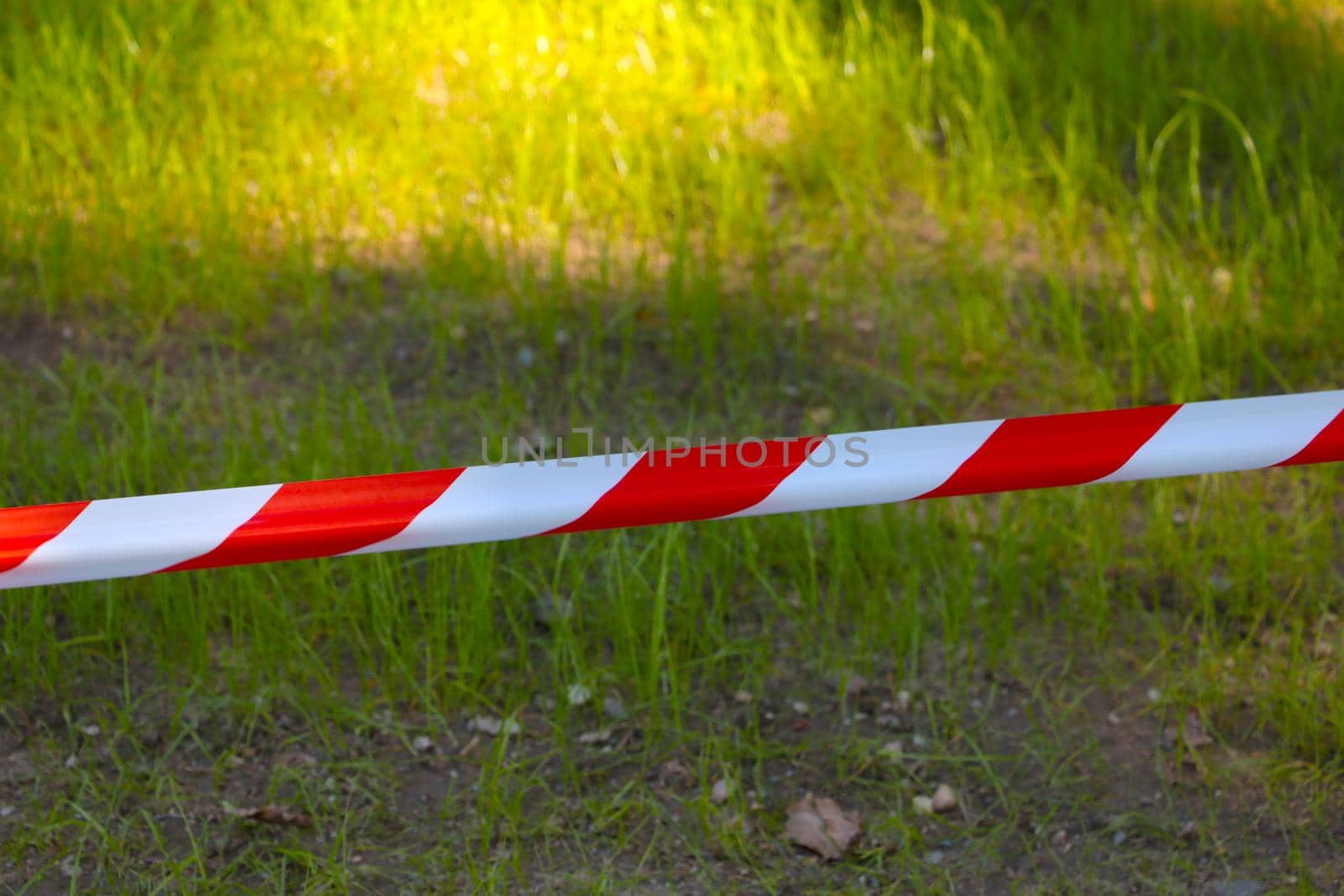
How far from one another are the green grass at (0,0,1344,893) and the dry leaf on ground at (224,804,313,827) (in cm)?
2

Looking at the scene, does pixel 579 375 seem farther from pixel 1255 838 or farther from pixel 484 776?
pixel 1255 838

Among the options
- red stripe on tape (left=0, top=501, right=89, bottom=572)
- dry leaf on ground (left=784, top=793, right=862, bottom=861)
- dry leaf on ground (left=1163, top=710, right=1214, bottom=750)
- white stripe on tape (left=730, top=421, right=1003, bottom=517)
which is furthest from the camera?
dry leaf on ground (left=1163, top=710, right=1214, bottom=750)

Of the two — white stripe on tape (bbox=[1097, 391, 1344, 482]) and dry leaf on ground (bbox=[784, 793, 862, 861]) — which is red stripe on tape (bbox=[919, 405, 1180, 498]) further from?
dry leaf on ground (bbox=[784, 793, 862, 861])

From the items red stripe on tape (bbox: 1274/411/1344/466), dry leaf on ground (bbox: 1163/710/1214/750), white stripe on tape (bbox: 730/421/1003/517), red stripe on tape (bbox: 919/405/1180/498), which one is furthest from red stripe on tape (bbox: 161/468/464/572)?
dry leaf on ground (bbox: 1163/710/1214/750)

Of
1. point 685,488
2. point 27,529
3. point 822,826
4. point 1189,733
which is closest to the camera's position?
point 27,529

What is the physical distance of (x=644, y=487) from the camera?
1.76 m

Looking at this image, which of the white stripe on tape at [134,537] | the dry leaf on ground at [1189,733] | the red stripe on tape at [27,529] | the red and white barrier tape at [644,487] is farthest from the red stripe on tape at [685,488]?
the dry leaf on ground at [1189,733]

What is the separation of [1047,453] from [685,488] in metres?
0.47

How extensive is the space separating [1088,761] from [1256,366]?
4.20 ft

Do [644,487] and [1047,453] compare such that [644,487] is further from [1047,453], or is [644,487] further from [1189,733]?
[1189,733]

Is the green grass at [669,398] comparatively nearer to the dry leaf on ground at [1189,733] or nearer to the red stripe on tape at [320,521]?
the dry leaf on ground at [1189,733]

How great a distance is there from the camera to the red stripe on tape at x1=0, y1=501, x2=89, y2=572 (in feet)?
5.45

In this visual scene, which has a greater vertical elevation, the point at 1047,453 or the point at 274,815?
the point at 1047,453

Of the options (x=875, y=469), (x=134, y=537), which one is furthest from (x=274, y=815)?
(x=875, y=469)
